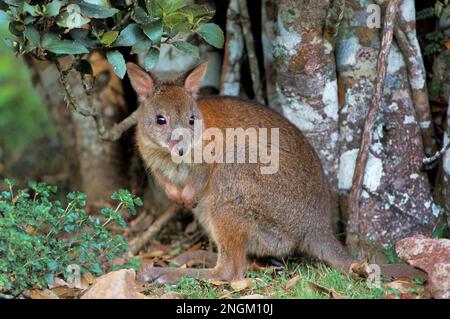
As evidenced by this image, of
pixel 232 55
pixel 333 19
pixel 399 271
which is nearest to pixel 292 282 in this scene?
pixel 399 271

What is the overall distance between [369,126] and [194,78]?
1.47 m

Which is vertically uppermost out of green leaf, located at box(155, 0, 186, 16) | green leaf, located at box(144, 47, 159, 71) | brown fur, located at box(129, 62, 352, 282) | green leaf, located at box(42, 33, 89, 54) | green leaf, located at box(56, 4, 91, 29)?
green leaf, located at box(155, 0, 186, 16)

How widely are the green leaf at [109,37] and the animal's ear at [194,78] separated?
3.28 ft

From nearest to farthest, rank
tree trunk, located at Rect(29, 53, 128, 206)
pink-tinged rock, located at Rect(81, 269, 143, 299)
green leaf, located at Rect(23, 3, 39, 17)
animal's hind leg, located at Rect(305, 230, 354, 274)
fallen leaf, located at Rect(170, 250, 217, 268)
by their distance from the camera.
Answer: pink-tinged rock, located at Rect(81, 269, 143, 299), green leaf, located at Rect(23, 3, 39, 17), animal's hind leg, located at Rect(305, 230, 354, 274), fallen leaf, located at Rect(170, 250, 217, 268), tree trunk, located at Rect(29, 53, 128, 206)

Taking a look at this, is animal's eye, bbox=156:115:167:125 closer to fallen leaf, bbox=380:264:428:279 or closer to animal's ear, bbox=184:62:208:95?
animal's ear, bbox=184:62:208:95

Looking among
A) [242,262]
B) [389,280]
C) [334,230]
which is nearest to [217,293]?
[242,262]

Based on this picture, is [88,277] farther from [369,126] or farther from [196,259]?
[369,126]

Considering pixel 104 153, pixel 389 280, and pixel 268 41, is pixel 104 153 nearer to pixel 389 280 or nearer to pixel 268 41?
pixel 268 41

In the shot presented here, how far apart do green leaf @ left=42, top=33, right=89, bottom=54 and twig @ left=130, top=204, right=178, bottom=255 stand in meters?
2.45

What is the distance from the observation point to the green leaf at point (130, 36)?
519 cm

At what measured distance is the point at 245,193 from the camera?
575 cm

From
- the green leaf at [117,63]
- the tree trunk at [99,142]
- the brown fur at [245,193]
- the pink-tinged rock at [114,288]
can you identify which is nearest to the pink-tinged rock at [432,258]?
the brown fur at [245,193]

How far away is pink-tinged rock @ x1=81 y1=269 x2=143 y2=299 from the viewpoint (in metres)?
4.50

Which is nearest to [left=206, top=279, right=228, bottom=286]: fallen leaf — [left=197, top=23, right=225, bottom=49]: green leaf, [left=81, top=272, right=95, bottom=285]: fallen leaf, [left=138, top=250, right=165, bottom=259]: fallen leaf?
[left=81, top=272, right=95, bottom=285]: fallen leaf
